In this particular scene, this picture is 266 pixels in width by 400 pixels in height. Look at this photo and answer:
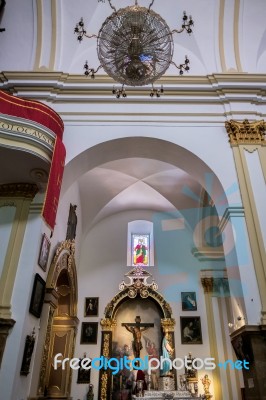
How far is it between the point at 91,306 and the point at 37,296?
17.5 ft

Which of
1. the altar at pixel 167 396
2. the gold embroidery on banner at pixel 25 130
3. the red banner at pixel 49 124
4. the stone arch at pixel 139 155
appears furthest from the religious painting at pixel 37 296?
the altar at pixel 167 396

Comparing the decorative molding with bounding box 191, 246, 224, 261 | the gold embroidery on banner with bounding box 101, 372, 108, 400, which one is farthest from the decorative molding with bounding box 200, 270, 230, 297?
the gold embroidery on banner with bounding box 101, 372, 108, 400

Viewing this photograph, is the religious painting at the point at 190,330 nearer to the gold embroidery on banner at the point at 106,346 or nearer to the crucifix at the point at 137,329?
Result: the crucifix at the point at 137,329

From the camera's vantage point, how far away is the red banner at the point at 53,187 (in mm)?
5340

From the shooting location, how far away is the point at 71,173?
22.1 ft

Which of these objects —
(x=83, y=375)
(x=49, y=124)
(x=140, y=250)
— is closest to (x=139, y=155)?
(x=49, y=124)

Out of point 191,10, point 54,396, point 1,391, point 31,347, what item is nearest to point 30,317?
point 31,347

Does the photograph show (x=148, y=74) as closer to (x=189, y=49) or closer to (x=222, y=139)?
(x=222, y=139)

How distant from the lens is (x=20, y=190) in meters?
6.19

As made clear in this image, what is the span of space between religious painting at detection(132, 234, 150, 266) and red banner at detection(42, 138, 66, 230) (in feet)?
21.9

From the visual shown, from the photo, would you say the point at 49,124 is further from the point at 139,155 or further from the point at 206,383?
the point at 206,383

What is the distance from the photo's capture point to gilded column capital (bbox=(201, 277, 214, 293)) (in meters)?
10.6

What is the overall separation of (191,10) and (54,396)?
9.57 metres

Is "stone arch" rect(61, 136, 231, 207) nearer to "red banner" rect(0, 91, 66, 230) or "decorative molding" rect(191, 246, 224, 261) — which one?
"red banner" rect(0, 91, 66, 230)
